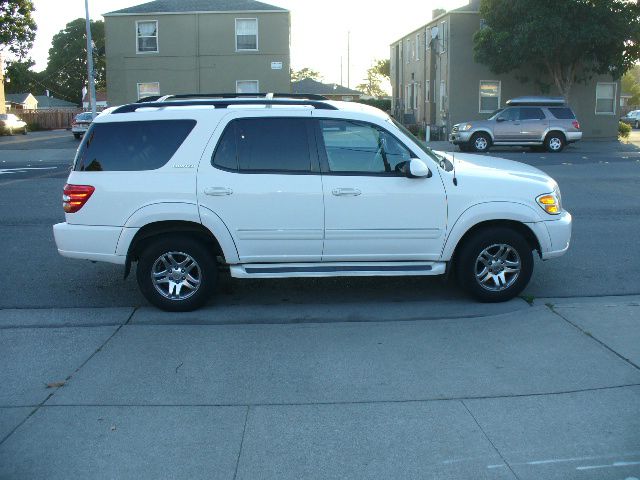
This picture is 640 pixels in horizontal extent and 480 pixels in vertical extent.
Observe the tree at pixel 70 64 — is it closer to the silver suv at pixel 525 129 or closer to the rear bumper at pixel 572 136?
the silver suv at pixel 525 129

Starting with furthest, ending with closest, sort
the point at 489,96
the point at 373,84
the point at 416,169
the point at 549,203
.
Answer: the point at 373,84
the point at 489,96
the point at 549,203
the point at 416,169

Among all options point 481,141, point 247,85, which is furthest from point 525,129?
point 247,85

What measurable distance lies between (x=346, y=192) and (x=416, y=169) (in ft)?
2.24

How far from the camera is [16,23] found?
50.7m

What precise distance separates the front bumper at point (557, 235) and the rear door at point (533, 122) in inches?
838

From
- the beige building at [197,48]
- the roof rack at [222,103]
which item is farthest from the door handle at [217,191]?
the beige building at [197,48]

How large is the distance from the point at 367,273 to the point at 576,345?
203 centimetres

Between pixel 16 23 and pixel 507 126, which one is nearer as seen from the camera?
pixel 507 126

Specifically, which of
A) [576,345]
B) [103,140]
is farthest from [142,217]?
[576,345]

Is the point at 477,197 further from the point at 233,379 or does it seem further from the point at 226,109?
the point at 233,379

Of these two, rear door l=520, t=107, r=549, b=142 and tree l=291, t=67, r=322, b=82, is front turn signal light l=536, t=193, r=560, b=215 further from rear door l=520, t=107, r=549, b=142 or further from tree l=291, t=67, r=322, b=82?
tree l=291, t=67, r=322, b=82

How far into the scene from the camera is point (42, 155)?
2945 cm

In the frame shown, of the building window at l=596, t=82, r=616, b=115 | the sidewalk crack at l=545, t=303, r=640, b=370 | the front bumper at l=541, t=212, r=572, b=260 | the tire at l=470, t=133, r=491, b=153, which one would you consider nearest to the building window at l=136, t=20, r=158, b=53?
the tire at l=470, t=133, r=491, b=153

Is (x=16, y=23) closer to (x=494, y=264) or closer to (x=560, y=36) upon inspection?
(x=560, y=36)
